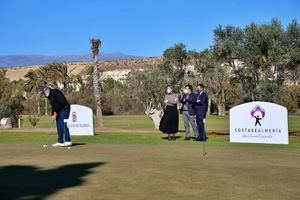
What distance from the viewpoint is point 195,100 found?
18.6 meters

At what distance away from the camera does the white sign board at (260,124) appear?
56.5ft

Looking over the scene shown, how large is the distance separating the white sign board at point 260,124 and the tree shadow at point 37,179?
7595mm

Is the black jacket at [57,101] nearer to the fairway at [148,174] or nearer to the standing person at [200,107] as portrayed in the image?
the fairway at [148,174]

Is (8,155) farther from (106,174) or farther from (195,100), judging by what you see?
(195,100)

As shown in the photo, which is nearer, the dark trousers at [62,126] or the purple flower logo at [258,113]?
the dark trousers at [62,126]

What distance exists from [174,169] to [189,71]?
200 feet

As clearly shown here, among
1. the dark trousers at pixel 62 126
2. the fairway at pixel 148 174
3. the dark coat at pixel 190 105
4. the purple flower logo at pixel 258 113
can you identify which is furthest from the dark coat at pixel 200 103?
the dark trousers at pixel 62 126

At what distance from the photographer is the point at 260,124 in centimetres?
1742

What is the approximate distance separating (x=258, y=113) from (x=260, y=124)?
0.38 m

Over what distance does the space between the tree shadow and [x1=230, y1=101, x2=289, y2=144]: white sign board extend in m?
7.59

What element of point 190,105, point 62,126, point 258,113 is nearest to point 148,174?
point 62,126

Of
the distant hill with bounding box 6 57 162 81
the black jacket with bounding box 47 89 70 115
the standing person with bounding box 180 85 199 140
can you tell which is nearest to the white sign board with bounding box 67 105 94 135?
the standing person with bounding box 180 85 199 140

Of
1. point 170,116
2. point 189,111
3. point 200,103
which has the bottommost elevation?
point 170,116

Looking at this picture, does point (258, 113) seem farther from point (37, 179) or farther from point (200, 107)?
point (37, 179)
